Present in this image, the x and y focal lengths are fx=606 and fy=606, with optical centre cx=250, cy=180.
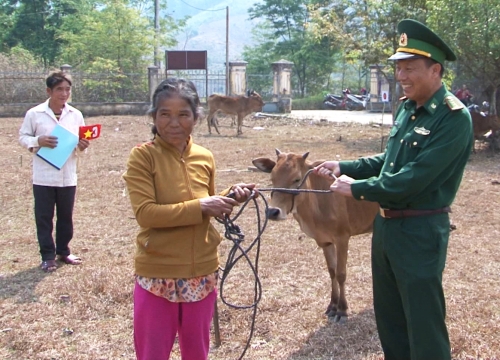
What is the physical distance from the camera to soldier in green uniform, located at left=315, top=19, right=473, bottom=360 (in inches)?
121

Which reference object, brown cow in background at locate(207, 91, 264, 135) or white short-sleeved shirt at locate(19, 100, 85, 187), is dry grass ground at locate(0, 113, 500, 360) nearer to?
white short-sleeved shirt at locate(19, 100, 85, 187)

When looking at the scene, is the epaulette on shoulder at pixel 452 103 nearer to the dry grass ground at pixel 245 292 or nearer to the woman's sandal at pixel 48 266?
the dry grass ground at pixel 245 292

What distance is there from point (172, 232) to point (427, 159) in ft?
4.33

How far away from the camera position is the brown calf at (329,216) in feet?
15.6

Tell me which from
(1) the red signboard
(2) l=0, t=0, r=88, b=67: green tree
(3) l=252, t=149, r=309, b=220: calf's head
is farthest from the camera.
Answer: (2) l=0, t=0, r=88, b=67: green tree

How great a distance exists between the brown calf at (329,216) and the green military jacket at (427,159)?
144 cm

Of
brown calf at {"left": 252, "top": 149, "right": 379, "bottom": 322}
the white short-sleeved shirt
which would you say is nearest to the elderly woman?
brown calf at {"left": 252, "top": 149, "right": 379, "bottom": 322}

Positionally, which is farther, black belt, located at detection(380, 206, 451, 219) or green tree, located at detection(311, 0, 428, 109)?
green tree, located at detection(311, 0, 428, 109)

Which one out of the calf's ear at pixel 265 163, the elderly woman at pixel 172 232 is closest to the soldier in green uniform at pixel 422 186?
the elderly woman at pixel 172 232

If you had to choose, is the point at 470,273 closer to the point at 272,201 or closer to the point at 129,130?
the point at 272,201

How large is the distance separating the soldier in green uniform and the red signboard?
84.9 ft

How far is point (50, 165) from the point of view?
6.13 m

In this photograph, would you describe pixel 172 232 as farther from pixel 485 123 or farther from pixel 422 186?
pixel 485 123

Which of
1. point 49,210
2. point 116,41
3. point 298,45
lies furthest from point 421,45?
point 298,45
